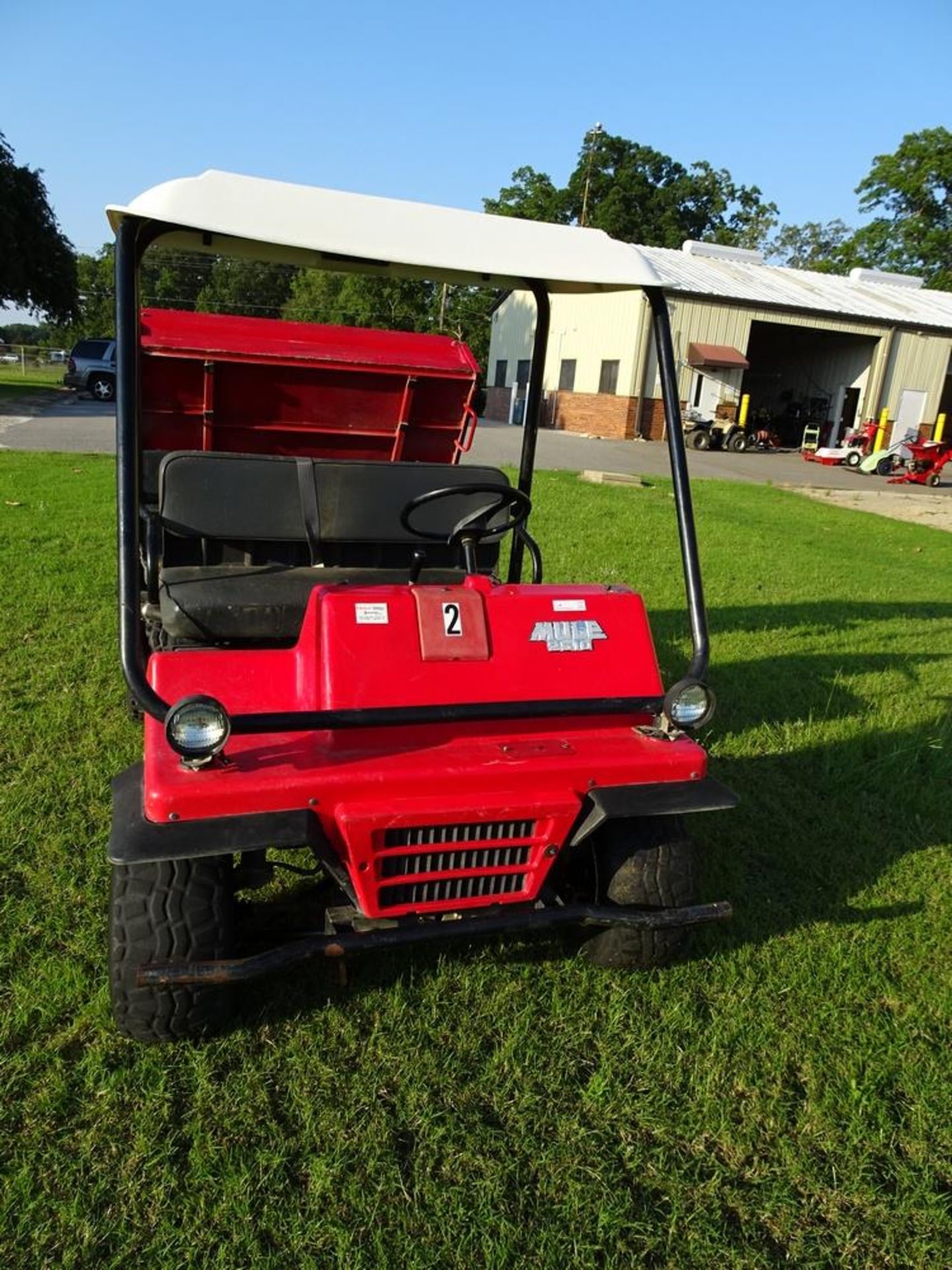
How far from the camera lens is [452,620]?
2338 millimetres

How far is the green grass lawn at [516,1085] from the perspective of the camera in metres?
1.79

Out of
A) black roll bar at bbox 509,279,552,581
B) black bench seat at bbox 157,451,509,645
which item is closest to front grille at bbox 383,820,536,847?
black bench seat at bbox 157,451,509,645

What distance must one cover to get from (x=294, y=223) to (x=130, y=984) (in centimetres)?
182

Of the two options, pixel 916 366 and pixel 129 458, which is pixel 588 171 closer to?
pixel 916 366

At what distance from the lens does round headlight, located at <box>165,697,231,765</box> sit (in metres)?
1.93

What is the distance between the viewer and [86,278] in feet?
165

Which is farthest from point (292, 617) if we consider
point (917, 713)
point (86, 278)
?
point (86, 278)

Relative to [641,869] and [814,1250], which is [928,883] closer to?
[641,869]

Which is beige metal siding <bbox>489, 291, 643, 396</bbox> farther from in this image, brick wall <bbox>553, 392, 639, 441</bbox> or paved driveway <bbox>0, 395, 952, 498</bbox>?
paved driveway <bbox>0, 395, 952, 498</bbox>

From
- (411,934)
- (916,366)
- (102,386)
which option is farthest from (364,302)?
(411,934)

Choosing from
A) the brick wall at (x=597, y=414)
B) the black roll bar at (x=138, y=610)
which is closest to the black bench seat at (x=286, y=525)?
the black roll bar at (x=138, y=610)

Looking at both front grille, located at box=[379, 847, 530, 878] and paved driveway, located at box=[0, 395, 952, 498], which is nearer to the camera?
front grille, located at box=[379, 847, 530, 878]

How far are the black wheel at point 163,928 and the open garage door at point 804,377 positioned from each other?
26770 millimetres

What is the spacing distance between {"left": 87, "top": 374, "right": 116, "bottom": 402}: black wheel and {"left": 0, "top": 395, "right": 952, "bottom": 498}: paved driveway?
406mm
